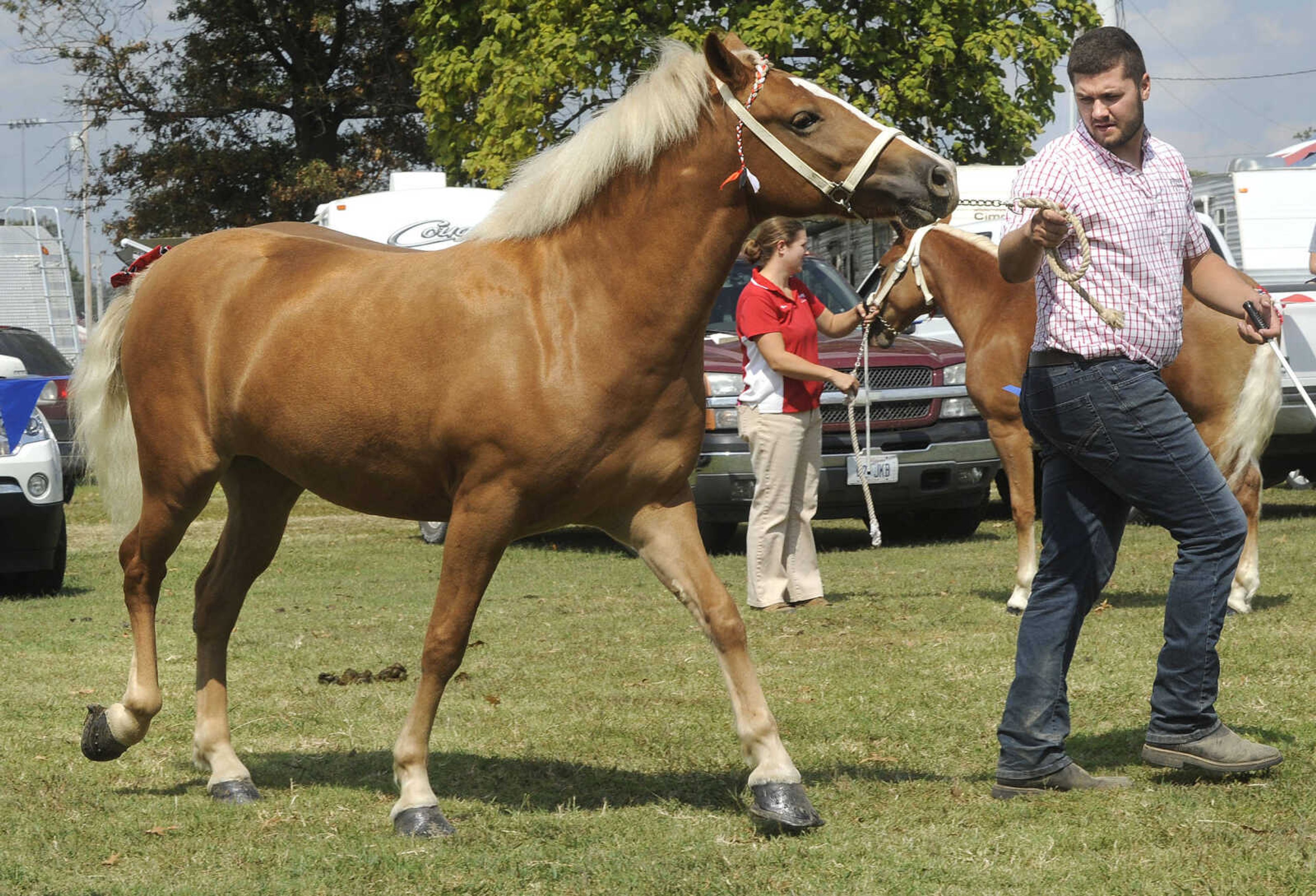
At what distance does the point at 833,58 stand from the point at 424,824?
59.8 feet

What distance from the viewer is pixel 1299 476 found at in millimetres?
15648

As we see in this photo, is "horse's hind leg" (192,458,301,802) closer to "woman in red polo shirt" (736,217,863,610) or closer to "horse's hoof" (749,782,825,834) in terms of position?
"horse's hoof" (749,782,825,834)

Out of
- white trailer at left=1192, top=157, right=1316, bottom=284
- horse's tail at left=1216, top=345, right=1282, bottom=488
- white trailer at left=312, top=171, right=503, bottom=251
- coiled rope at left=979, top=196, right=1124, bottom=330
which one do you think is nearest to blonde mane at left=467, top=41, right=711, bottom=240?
coiled rope at left=979, top=196, right=1124, bottom=330

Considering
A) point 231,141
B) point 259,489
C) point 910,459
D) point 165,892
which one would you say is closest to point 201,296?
point 259,489

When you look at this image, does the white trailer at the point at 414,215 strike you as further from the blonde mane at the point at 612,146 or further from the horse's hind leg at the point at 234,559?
the blonde mane at the point at 612,146

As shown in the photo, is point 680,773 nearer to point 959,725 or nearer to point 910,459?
point 959,725

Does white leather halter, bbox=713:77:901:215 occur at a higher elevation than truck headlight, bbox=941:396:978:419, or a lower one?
higher

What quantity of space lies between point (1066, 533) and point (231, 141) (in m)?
28.9

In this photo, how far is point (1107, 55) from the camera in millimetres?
4332

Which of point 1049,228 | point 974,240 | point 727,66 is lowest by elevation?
point 974,240

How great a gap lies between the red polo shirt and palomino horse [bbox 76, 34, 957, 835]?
421 cm

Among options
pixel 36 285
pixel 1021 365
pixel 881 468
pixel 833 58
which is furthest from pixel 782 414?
pixel 36 285

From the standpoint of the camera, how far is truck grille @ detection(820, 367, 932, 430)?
454 inches

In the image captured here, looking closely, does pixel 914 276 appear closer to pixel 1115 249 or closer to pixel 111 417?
pixel 1115 249
